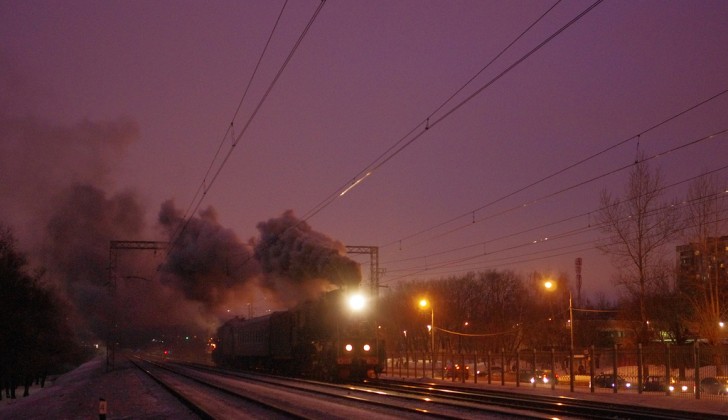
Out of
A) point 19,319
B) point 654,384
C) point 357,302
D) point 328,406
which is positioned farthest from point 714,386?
point 19,319

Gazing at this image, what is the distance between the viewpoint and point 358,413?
21625 mm

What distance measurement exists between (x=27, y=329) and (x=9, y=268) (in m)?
4.45

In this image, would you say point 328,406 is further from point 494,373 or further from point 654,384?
point 494,373

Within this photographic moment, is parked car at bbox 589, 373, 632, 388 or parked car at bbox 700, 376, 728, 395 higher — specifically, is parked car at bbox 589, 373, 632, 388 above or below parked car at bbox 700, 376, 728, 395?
below

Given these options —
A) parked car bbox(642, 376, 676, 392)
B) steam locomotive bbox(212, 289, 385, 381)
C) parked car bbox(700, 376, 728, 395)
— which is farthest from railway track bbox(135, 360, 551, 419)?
parked car bbox(642, 376, 676, 392)

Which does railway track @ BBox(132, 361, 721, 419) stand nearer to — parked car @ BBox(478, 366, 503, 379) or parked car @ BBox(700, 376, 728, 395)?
parked car @ BBox(700, 376, 728, 395)

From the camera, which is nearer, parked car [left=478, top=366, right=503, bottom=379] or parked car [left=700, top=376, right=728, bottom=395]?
parked car [left=700, top=376, right=728, bottom=395]

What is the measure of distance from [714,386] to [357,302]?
57.3ft

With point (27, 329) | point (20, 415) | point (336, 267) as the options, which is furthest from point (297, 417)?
point (27, 329)

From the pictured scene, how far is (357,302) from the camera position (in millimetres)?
37750

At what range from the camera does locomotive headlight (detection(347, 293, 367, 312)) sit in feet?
123

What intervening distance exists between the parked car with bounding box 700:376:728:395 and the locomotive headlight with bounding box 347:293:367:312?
16734 millimetres

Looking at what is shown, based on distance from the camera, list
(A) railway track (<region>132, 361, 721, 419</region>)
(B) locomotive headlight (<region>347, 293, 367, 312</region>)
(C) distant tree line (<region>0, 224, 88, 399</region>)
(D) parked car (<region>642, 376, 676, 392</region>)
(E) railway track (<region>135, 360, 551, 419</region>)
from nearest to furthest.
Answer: (A) railway track (<region>132, 361, 721, 419</region>) → (E) railway track (<region>135, 360, 551, 419</region>) → (D) parked car (<region>642, 376, 676, 392</region>) → (B) locomotive headlight (<region>347, 293, 367, 312</region>) → (C) distant tree line (<region>0, 224, 88, 399</region>)

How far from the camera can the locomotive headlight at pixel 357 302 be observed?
37406 millimetres
